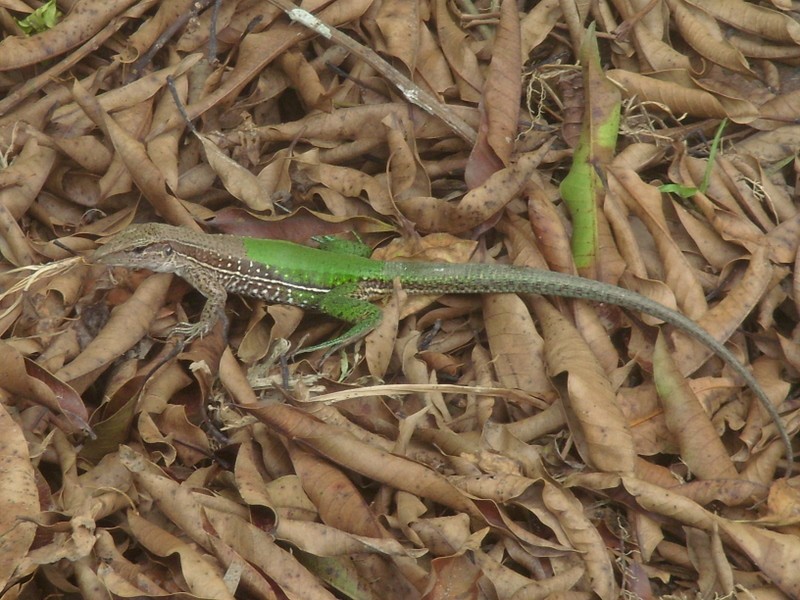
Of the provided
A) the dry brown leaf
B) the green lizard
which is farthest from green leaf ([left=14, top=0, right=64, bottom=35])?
the dry brown leaf

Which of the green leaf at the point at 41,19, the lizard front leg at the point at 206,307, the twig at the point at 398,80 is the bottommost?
the lizard front leg at the point at 206,307

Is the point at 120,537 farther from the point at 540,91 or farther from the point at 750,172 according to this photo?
the point at 750,172

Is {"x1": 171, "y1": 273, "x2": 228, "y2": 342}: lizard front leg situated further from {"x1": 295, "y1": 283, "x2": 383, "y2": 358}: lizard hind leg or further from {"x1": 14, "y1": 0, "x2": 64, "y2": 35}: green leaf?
{"x1": 14, "y1": 0, "x2": 64, "y2": 35}: green leaf

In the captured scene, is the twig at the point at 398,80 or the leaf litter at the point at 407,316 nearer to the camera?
the leaf litter at the point at 407,316

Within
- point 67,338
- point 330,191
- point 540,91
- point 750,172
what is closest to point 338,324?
point 330,191

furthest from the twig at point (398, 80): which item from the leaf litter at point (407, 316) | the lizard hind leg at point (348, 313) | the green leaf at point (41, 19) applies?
the green leaf at point (41, 19)

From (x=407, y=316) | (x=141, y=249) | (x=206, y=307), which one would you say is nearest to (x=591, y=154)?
(x=407, y=316)

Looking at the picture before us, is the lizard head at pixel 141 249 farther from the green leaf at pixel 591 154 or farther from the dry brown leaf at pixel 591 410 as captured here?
the green leaf at pixel 591 154
